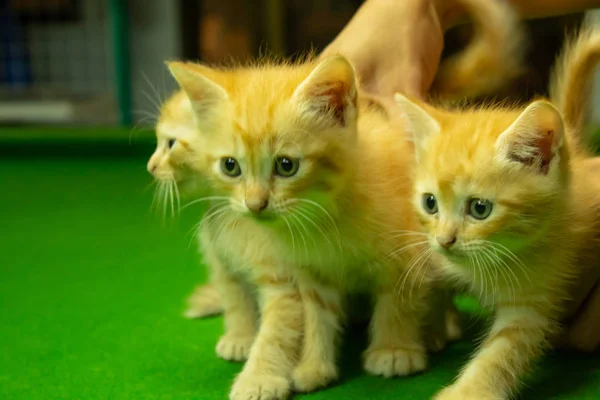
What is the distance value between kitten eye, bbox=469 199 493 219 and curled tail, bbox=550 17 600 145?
528 millimetres

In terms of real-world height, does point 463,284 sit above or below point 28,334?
above

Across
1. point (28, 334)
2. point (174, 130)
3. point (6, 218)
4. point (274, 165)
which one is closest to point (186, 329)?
point (28, 334)

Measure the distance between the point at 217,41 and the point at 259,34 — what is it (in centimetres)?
33

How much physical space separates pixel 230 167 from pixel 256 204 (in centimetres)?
13

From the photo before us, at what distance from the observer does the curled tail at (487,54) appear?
1.87 meters

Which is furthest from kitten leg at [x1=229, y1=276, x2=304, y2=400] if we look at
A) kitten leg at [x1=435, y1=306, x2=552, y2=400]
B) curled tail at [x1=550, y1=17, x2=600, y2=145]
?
curled tail at [x1=550, y1=17, x2=600, y2=145]

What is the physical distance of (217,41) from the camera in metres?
5.57

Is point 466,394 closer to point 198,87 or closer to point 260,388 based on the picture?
point 260,388

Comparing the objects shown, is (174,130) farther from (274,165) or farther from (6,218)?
(6,218)

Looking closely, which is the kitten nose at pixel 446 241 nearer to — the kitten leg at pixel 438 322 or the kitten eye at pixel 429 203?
the kitten eye at pixel 429 203

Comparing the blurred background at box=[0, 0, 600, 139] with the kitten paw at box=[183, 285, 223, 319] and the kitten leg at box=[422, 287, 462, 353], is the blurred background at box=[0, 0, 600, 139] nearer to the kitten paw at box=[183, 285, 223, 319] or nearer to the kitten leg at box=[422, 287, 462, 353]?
the kitten paw at box=[183, 285, 223, 319]

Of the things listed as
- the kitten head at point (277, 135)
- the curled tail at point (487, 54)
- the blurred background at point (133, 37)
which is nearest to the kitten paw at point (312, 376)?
the kitten head at point (277, 135)

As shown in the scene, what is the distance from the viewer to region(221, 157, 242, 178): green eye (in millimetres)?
1364

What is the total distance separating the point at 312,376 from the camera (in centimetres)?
138
